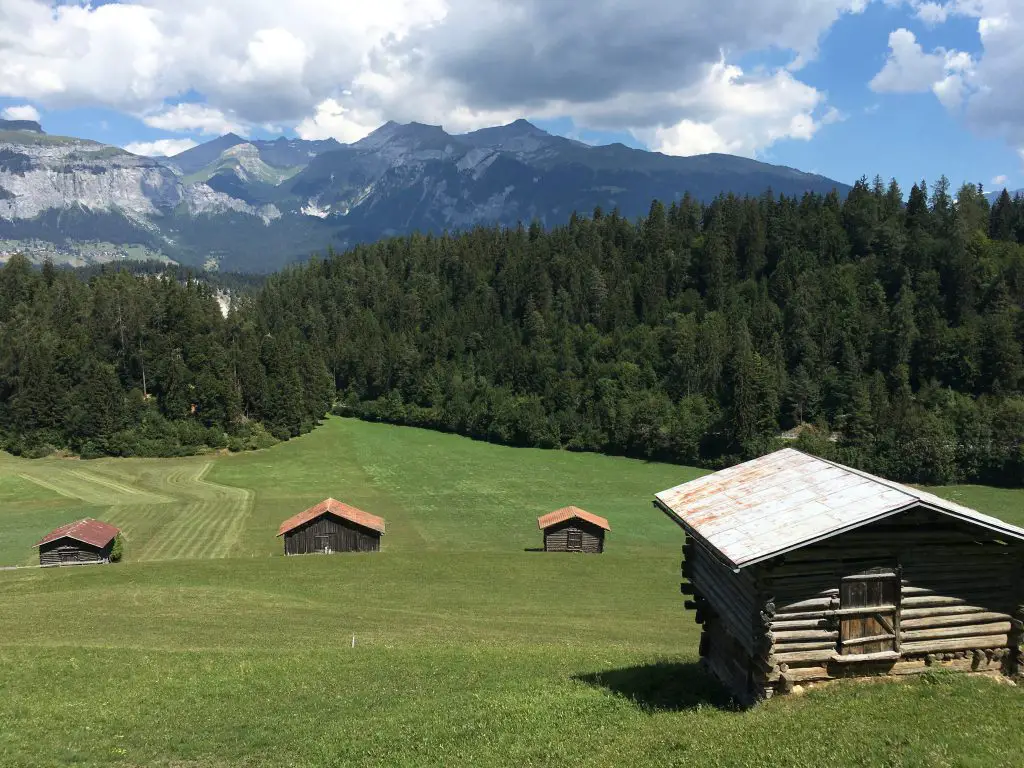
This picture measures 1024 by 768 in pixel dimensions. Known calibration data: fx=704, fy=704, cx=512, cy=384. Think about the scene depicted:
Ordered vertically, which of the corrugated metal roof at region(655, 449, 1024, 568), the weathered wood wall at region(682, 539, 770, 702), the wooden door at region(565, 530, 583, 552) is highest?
the corrugated metal roof at region(655, 449, 1024, 568)

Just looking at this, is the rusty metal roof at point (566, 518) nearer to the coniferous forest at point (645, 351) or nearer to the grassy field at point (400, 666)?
the grassy field at point (400, 666)

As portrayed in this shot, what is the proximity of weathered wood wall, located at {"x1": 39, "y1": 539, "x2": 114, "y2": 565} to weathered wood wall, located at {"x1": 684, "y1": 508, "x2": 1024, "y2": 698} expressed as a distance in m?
51.0

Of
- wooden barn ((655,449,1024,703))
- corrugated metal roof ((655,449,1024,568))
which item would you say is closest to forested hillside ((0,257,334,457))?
corrugated metal roof ((655,449,1024,568))

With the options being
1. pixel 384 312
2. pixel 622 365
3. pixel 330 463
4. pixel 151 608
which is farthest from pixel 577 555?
pixel 384 312

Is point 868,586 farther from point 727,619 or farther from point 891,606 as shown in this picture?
point 727,619

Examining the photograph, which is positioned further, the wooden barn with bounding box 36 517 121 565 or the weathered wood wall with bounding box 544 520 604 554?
the weathered wood wall with bounding box 544 520 604 554

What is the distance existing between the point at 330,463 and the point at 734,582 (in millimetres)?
92780

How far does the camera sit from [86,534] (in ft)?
172

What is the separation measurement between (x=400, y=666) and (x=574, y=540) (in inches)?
1308

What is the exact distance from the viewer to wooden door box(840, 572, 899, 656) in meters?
17.1

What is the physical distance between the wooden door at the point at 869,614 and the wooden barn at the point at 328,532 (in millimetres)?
44001

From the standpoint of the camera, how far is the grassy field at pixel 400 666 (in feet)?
49.3

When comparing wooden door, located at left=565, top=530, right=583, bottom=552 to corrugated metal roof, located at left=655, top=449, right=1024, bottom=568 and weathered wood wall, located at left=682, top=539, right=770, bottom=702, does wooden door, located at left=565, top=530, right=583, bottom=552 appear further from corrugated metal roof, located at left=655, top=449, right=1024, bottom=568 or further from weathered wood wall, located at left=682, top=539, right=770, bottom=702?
corrugated metal roof, located at left=655, top=449, right=1024, bottom=568

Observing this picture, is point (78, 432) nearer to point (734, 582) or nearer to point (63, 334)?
point (63, 334)
